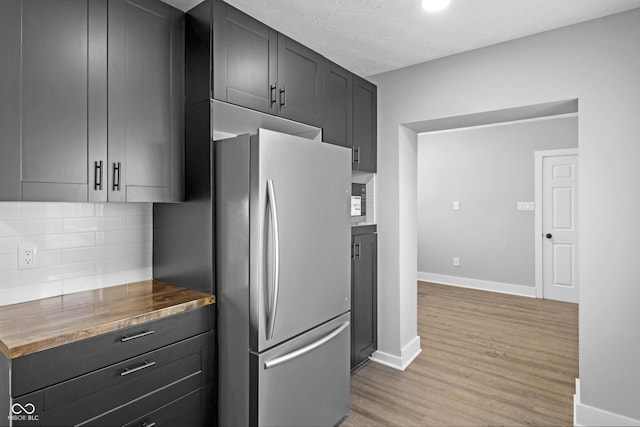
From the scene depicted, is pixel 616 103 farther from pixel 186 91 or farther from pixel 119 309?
pixel 119 309

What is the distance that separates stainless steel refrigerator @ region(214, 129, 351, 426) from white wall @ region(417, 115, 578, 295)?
431cm

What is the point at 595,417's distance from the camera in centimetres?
220

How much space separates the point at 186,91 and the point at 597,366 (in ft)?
9.72

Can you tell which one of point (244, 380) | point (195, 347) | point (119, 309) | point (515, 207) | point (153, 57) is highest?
point (153, 57)

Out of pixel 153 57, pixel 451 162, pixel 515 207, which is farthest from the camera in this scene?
pixel 451 162

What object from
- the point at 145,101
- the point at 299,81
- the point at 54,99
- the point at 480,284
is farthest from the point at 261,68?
the point at 480,284

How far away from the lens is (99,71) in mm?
1696

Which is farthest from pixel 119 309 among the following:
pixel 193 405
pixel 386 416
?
pixel 386 416

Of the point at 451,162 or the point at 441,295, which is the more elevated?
the point at 451,162

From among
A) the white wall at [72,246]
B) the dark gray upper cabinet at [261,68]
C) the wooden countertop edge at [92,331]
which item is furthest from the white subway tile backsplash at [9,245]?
the dark gray upper cabinet at [261,68]

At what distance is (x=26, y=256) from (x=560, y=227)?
5825mm

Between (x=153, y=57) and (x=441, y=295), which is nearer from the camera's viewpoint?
(x=153, y=57)

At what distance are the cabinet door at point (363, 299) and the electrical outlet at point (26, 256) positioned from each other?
6.61 feet

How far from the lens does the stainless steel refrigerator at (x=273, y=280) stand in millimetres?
1783
